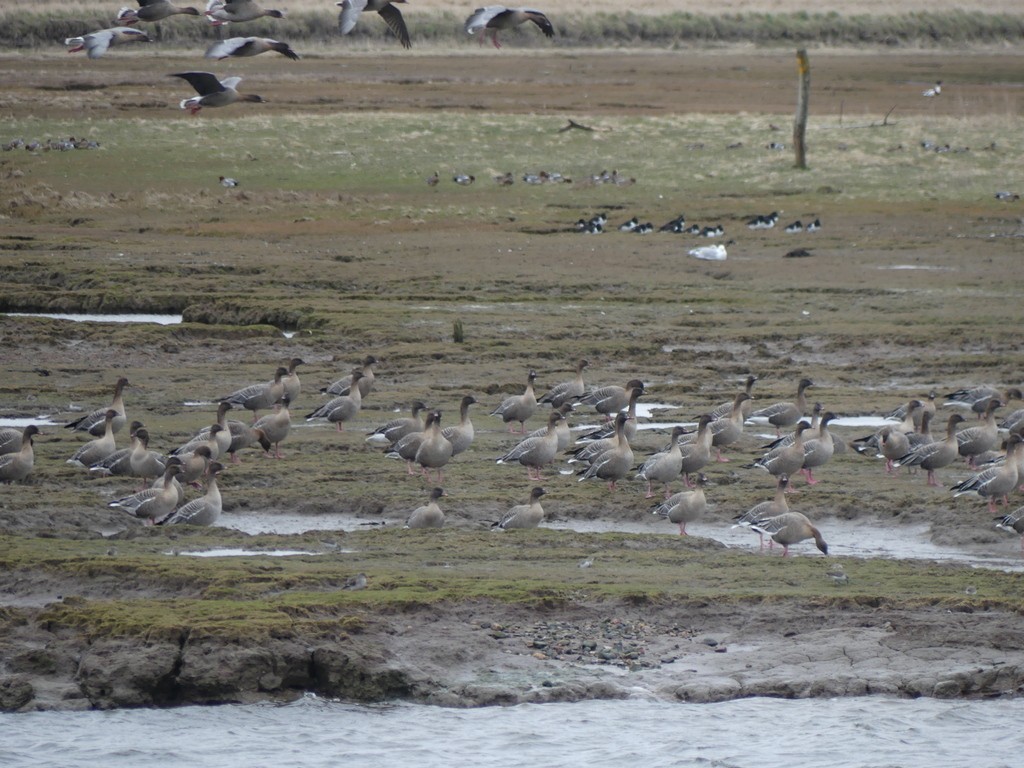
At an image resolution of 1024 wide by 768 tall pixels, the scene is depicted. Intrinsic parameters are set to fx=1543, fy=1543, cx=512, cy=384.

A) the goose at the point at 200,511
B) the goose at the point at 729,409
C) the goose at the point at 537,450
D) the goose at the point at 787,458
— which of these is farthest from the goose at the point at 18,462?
the goose at the point at 729,409

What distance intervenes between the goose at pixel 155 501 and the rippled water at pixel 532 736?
3.99 m

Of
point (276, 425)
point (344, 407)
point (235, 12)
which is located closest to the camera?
point (235, 12)

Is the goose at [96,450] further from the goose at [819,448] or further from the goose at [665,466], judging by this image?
the goose at [819,448]

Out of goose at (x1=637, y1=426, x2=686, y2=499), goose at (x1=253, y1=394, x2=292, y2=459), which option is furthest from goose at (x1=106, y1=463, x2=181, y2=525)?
goose at (x1=637, y1=426, x2=686, y2=499)

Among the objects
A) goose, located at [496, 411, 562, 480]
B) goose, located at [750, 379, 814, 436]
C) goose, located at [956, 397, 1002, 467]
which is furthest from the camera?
goose, located at [750, 379, 814, 436]

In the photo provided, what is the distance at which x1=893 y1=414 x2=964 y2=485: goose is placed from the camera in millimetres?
16562

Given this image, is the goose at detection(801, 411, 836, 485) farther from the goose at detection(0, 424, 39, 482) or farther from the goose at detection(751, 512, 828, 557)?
the goose at detection(0, 424, 39, 482)

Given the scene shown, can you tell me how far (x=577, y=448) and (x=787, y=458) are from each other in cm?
253

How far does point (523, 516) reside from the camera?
1448cm

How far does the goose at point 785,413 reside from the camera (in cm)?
1870

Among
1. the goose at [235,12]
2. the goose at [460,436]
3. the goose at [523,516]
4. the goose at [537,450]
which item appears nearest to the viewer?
the goose at [523,516]

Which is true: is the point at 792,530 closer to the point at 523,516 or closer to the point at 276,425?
the point at 523,516

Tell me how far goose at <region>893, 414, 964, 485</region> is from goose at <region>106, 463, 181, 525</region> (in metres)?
7.77

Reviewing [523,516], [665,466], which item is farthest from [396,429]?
[523,516]
